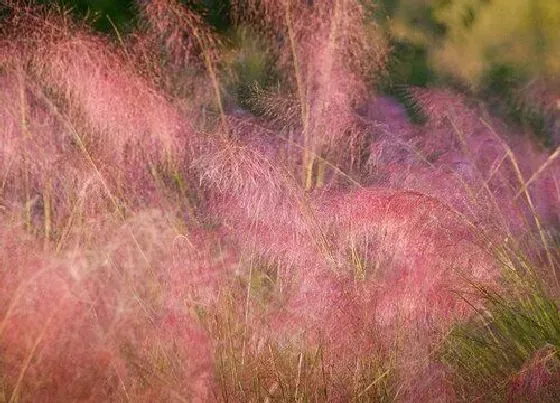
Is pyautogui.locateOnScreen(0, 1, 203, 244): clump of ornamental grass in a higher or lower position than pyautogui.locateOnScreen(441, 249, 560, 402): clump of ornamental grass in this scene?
lower

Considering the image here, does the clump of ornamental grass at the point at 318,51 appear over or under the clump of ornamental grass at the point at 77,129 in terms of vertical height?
over

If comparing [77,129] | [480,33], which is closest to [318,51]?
[77,129]

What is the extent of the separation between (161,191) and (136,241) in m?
0.63

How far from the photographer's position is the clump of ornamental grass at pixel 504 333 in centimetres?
282

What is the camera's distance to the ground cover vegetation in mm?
2518

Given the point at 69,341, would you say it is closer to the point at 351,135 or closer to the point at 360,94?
the point at 351,135

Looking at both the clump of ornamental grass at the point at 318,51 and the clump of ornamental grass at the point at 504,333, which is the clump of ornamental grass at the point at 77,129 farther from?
the clump of ornamental grass at the point at 504,333

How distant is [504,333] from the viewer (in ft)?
9.73

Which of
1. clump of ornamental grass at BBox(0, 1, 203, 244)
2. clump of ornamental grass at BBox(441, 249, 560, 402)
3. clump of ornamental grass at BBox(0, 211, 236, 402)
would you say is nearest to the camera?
clump of ornamental grass at BBox(0, 211, 236, 402)

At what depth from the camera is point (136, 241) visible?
2930 mm

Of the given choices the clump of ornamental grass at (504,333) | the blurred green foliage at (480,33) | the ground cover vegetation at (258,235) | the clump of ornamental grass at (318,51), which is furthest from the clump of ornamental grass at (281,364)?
the blurred green foliage at (480,33)

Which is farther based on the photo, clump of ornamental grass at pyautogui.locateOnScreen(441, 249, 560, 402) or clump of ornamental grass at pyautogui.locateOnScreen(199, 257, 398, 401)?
clump of ornamental grass at pyautogui.locateOnScreen(441, 249, 560, 402)

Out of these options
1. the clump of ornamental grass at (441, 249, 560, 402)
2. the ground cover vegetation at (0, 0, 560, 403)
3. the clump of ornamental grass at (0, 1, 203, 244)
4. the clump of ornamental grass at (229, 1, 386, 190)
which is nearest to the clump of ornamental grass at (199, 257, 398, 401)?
the ground cover vegetation at (0, 0, 560, 403)

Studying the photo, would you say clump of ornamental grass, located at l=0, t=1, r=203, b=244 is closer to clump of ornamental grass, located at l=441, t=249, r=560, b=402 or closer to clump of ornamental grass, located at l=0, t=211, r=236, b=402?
clump of ornamental grass, located at l=0, t=211, r=236, b=402
